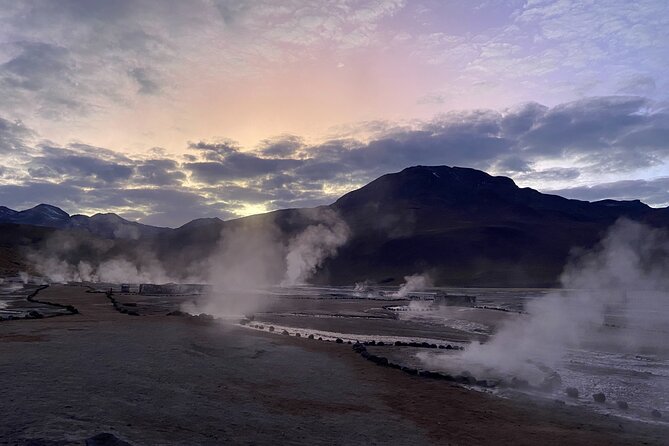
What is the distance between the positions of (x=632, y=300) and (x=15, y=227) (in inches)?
6479

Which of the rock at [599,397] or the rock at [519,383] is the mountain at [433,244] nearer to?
the rock at [519,383]

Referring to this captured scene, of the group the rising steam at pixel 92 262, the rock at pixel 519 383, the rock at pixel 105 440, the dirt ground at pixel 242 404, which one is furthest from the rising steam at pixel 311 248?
the rock at pixel 105 440

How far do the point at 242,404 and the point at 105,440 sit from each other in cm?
514

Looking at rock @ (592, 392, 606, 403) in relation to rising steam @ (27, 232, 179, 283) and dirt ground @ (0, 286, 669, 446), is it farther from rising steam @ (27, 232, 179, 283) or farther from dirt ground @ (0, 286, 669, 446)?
rising steam @ (27, 232, 179, 283)

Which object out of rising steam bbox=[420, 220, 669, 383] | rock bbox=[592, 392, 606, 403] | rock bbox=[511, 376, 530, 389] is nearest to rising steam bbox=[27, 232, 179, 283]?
rising steam bbox=[420, 220, 669, 383]

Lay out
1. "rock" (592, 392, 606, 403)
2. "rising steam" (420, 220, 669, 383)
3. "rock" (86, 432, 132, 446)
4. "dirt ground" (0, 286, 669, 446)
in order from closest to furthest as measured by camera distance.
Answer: "rock" (86, 432, 132, 446) → "dirt ground" (0, 286, 669, 446) → "rock" (592, 392, 606, 403) → "rising steam" (420, 220, 669, 383)

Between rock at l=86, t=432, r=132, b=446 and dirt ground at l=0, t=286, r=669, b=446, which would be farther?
dirt ground at l=0, t=286, r=669, b=446

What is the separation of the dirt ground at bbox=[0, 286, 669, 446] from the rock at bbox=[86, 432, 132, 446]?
41cm

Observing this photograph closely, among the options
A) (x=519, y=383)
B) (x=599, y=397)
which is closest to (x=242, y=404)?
(x=519, y=383)

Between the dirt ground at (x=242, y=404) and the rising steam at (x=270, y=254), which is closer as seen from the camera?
the dirt ground at (x=242, y=404)

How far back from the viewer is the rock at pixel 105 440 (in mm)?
8695

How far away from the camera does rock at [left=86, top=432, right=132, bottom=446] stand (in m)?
8.70

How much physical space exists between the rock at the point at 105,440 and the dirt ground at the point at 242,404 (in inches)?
16.3

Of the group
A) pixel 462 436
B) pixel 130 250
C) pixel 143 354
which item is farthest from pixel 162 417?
pixel 130 250
